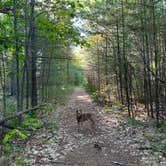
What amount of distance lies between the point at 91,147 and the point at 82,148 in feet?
0.79

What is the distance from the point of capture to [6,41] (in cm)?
759

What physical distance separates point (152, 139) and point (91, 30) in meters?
7.94

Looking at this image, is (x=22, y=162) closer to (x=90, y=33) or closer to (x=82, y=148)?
(x=82, y=148)

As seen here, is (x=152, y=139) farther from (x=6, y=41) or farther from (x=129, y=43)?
(x=6, y=41)

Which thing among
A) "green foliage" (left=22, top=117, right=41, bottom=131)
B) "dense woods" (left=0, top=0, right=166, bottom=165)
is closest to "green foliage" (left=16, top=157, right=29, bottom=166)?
Result: "green foliage" (left=22, top=117, right=41, bottom=131)

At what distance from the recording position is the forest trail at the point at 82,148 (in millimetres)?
6055

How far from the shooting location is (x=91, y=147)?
7164mm

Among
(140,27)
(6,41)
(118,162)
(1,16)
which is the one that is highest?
(1,16)

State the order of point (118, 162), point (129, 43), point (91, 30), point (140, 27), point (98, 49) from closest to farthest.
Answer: point (118, 162), point (140, 27), point (129, 43), point (91, 30), point (98, 49)

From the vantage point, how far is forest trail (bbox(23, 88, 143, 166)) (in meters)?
6.05

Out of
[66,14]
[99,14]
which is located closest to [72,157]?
[66,14]

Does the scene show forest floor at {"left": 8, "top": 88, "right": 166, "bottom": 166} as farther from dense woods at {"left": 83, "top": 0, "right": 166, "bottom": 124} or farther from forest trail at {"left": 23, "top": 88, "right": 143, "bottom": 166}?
dense woods at {"left": 83, "top": 0, "right": 166, "bottom": 124}

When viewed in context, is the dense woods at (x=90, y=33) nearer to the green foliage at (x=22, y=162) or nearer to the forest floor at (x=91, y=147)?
the forest floor at (x=91, y=147)

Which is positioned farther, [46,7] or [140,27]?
[46,7]
